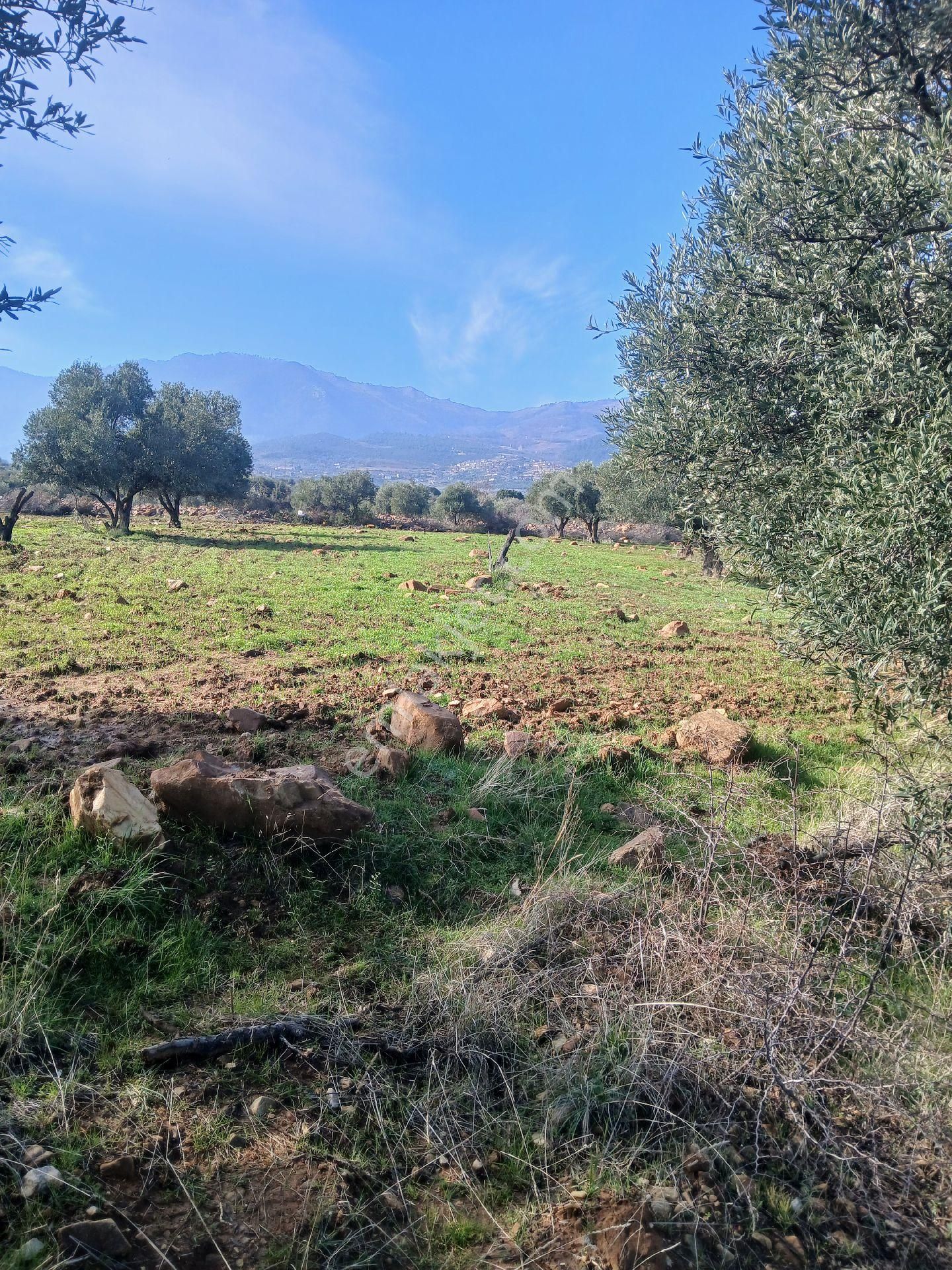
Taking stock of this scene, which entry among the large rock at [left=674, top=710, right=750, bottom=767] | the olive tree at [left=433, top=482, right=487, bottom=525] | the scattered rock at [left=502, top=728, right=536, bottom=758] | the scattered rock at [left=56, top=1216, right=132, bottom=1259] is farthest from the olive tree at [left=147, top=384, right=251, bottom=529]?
the scattered rock at [left=56, top=1216, right=132, bottom=1259]

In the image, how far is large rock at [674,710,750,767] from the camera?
25.7ft

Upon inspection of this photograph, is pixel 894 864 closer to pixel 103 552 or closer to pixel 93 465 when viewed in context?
pixel 103 552

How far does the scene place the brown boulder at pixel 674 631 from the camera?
14.8m

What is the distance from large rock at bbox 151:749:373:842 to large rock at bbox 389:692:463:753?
2180 millimetres

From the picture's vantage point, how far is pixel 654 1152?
323cm

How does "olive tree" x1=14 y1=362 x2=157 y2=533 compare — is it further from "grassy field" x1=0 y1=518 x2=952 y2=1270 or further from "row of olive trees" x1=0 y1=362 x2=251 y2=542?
"grassy field" x1=0 y1=518 x2=952 y2=1270

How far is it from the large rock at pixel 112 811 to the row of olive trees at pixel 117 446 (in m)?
24.5

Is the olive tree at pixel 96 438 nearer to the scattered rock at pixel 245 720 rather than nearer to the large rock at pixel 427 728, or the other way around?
the scattered rock at pixel 245 720

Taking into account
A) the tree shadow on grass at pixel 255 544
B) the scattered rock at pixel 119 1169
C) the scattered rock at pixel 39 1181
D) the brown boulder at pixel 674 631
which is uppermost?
the tree shadow on grass at pixel 255 544

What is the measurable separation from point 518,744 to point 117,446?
95.2 feet

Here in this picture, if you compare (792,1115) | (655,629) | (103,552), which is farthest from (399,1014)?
(103,552)

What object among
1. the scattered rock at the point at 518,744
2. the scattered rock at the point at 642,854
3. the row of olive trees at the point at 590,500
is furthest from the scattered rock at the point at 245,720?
the row of olive trees at the point at 590,500

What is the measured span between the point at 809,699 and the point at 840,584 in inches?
254

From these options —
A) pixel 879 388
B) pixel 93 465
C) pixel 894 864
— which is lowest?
pixel 894 864
